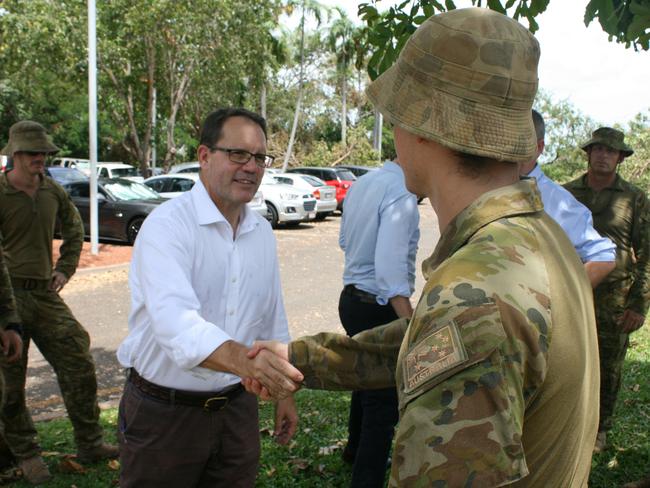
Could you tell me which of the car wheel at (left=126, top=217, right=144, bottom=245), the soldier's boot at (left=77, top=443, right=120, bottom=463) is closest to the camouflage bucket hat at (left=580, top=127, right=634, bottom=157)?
the soldier's boot at (left=77, top=443, right=120, bottom=463)

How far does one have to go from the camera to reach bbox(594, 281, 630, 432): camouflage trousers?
195 inches

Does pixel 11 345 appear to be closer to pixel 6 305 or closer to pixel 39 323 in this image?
pixel 6 305

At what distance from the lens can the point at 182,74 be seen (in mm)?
25359

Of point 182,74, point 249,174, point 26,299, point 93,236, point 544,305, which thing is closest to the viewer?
point 544,305

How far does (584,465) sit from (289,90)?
48.5 m

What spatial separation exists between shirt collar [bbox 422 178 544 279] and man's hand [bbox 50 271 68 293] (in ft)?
13.1

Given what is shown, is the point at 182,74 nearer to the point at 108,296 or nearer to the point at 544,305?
the point at 108,296

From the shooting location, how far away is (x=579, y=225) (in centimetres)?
392

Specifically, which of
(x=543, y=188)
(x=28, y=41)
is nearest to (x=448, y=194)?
(x=543, y=188)

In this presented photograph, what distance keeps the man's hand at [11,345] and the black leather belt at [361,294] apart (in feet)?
6.79

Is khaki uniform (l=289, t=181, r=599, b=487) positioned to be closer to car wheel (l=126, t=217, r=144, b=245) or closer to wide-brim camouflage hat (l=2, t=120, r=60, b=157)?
wide-brim camouflage hat (l=2, t=120, r=60, b=157)

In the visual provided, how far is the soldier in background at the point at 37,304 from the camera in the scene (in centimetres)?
460

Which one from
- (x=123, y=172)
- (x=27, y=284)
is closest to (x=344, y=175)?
(x=123, y=172)

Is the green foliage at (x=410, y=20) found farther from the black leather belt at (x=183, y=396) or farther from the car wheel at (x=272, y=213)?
the car wheel at (x=272, y=213)
